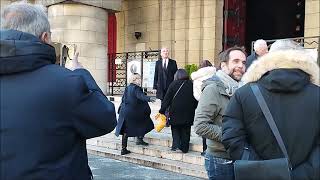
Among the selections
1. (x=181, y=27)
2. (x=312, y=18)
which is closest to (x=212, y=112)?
(x=312, y=18)

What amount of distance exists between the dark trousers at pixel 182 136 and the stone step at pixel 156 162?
32 cm

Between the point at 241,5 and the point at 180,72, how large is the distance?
7.46 meters

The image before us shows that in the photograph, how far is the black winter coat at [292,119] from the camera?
7.71ft

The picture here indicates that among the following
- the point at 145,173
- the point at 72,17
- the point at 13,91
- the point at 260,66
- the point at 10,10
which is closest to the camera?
the point at 13,91

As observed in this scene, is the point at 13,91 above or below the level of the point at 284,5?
below

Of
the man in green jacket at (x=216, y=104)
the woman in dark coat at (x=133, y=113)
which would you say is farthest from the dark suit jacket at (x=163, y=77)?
the man in green jacket at (x=216, y=104)

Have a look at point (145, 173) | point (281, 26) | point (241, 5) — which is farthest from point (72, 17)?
point (281, 26)

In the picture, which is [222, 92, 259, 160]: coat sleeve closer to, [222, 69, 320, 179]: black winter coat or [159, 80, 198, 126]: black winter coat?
[222, 69, 320, 179]: black winter coat

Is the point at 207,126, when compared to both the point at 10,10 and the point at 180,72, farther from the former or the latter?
the point at 180,72

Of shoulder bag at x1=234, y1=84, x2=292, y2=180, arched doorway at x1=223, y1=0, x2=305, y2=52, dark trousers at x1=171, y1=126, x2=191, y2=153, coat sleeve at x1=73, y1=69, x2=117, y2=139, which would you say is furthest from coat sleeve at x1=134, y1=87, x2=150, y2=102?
arched doorway at x1=223, y1=0, x2=305, y2=52

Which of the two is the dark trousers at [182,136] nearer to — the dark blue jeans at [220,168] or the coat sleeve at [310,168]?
the dark blue jeans at [220,168]

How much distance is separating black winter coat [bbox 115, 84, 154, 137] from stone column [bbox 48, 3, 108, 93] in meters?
4.87

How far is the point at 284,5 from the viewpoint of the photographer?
55.9 ft

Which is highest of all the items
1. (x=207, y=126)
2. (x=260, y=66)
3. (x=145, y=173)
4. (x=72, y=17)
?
(x=72, y=17)
